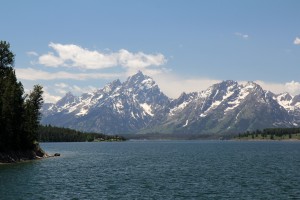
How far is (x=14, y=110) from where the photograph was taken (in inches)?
4557

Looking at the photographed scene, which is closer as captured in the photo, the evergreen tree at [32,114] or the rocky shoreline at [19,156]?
the rocky shoreline at [19,156]

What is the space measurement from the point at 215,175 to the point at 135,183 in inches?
888

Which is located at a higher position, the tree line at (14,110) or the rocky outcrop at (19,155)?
the tree line at (14,110)

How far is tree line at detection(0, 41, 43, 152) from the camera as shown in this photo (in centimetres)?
10994

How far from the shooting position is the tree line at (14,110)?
110m

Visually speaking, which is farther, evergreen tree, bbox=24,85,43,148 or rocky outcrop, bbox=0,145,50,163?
evergreen tree, bbox=24,85,43,148

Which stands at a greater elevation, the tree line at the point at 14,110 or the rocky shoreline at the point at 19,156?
the tree line at the point at 14,110

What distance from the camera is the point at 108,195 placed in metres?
61.7

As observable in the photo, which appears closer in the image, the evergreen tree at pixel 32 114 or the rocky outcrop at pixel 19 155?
the rocky outcrop at pixel 19 155

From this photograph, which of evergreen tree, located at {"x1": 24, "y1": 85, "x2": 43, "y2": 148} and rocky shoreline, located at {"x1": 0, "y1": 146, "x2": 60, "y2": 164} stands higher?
evergreen tree, located at {"x1": 24, "y1": 85, "x2": 43, "y2": 148}

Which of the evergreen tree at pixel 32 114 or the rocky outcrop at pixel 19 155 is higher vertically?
the evergreen tree at pixel 32 114

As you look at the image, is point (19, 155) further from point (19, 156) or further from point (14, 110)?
point (14, 110)

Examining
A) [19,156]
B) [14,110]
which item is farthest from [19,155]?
[14,110]

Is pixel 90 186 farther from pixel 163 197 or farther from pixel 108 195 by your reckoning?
pixel 163 197
